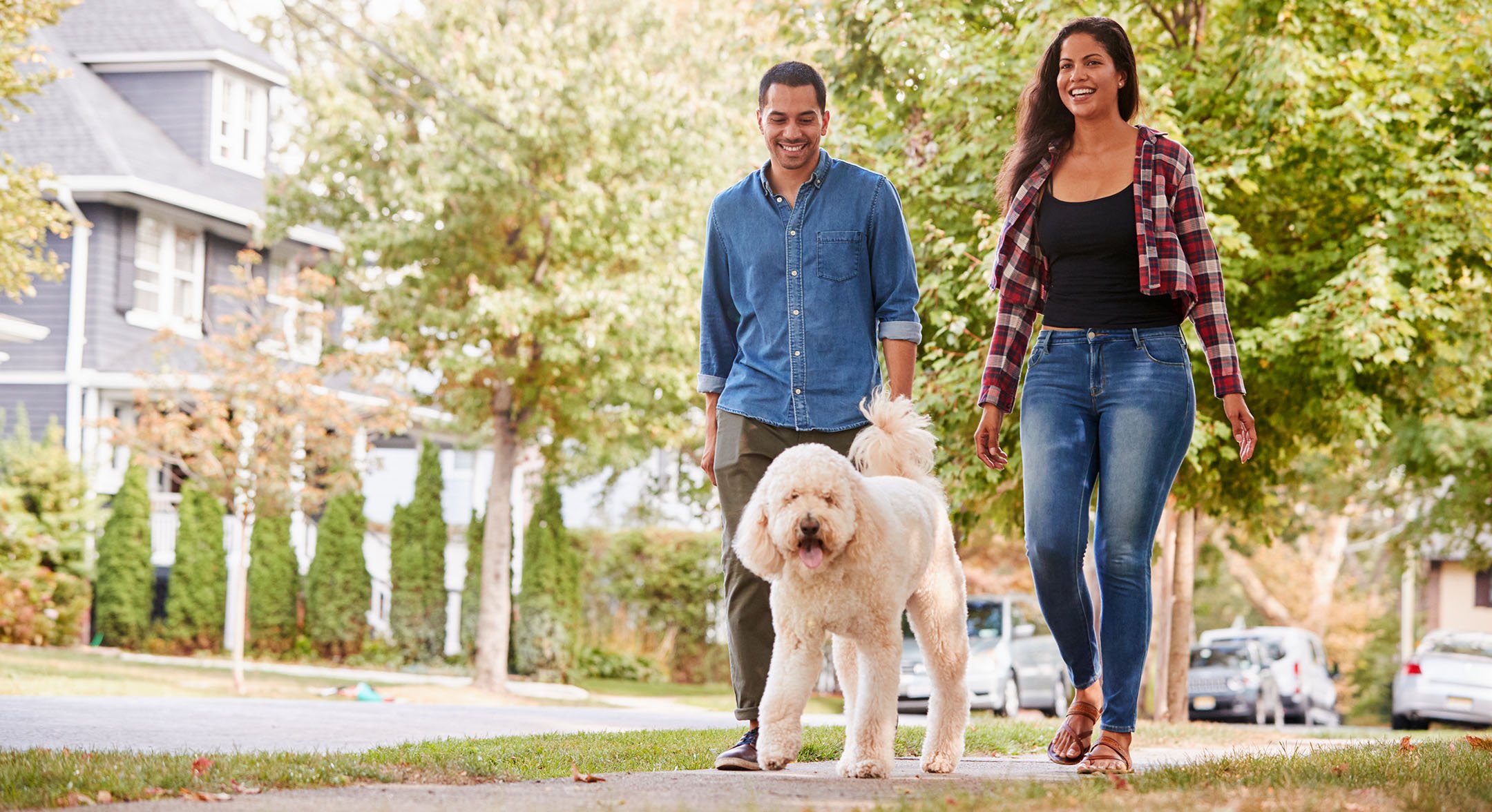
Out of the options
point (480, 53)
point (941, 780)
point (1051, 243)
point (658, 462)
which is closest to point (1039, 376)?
point (1051, 243)

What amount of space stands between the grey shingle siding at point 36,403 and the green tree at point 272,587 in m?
3.81

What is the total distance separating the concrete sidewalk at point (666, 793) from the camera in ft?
12.6

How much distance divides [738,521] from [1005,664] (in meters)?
13.8

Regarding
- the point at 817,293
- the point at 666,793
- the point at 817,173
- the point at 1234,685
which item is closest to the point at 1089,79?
the point at 817,173

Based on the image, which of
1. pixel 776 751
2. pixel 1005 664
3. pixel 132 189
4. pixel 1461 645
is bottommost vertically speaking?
pixel 1005 664

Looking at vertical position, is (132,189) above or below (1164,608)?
above

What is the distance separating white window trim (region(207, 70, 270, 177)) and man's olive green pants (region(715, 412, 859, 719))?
22.0 metres

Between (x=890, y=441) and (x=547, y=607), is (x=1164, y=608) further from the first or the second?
(x=890, y=441)

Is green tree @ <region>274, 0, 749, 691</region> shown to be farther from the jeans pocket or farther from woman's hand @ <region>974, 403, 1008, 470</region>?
the jeans pocket

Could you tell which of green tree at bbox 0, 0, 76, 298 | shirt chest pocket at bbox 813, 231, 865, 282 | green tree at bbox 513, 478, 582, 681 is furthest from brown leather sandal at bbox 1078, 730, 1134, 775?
green tree at bbox 513, 478, 582, 681

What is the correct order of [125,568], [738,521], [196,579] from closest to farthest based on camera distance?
[738,521] → [125,568] → [196,579]

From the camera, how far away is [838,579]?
4.50 meters

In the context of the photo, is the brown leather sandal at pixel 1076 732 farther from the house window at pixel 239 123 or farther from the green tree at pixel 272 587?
the house window at pixel 239 123

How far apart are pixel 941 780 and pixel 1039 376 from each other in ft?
4.39
